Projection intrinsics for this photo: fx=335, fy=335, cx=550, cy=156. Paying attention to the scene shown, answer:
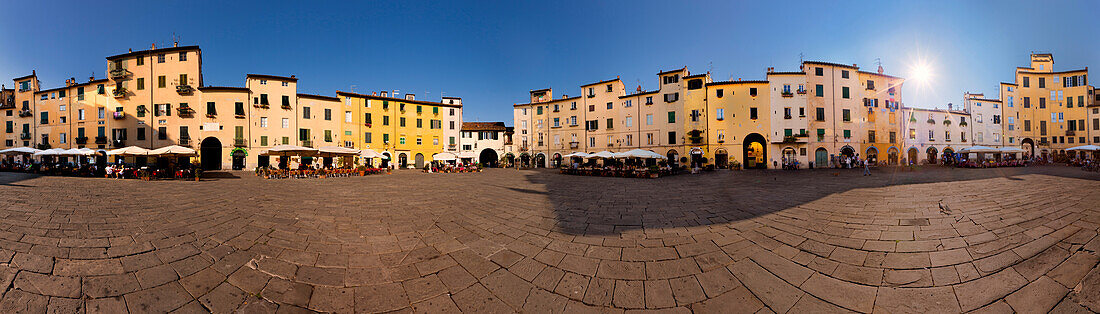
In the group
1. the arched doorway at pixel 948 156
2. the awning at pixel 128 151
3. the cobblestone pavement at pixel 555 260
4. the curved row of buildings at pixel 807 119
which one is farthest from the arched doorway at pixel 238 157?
the arched doorway at pixel 948 156

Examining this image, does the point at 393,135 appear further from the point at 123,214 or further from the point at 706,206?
the point at 706,206

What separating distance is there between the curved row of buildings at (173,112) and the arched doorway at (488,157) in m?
13.5

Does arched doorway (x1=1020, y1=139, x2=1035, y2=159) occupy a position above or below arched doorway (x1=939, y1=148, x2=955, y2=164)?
above

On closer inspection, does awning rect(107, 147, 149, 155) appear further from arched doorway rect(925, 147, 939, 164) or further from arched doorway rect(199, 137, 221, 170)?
arched doorway rect(925, 147, 939, 164)

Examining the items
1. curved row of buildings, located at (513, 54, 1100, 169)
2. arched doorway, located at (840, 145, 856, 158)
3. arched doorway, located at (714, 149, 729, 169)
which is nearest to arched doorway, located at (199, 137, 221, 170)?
curved row of buildings, located at (513, 54, 1100, 169)

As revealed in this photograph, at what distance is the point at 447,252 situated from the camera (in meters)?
3.62

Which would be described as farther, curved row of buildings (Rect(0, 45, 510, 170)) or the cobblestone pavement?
curved row of buildings (Rect(0, 45, 510, 170))

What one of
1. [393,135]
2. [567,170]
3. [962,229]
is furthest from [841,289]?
[393,135]

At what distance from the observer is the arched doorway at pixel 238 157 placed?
1094 inches

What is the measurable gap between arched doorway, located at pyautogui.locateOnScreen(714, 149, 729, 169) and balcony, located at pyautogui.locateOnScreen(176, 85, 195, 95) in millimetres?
44601

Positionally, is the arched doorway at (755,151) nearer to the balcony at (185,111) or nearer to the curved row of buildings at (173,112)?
the curved row of buildings at (173,112)

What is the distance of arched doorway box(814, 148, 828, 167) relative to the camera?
28.5 metres

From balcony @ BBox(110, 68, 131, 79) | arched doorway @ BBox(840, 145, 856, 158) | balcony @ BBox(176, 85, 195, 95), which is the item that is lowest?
arched doorway @ BBox(840, 145, 856, 158)

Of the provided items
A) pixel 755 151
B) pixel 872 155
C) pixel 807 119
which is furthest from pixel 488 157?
pixel 872 155
